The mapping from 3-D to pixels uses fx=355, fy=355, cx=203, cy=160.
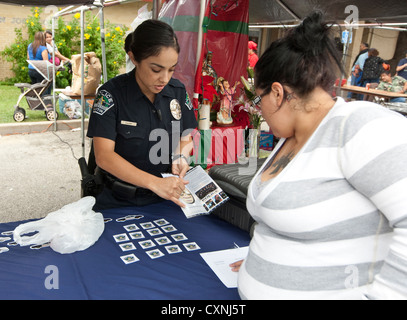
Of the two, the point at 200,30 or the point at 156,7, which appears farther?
the point at 156,7

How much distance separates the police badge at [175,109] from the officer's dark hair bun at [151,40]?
34 cm

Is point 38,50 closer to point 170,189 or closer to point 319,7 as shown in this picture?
point 319,7

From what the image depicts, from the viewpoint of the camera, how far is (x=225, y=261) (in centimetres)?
144

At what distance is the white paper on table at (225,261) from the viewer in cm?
131

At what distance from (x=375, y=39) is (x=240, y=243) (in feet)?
44.4

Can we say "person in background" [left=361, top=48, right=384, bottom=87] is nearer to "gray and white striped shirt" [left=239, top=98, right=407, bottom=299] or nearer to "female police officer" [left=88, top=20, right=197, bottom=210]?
"female police officer" [left=88, top=20, right=197, bottom=210]

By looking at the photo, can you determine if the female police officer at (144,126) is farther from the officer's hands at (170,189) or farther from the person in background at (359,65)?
the person in background at (359,65)

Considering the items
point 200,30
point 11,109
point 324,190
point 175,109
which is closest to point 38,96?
point 11,109

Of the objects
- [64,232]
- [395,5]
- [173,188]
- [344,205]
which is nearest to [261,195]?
[344,205]

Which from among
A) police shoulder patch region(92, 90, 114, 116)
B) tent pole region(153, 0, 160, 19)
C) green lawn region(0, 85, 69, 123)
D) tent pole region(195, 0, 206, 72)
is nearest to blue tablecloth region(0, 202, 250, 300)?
police shoulder patch region(92, 90, 114, 116)

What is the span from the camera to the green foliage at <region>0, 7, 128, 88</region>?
964cm

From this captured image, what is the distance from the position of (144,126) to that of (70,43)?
33.1 feet

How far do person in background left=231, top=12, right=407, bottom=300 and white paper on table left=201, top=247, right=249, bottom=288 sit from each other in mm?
277

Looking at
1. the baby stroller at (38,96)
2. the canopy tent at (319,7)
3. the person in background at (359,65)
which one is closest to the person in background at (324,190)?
the canopy tent at (319,7)
